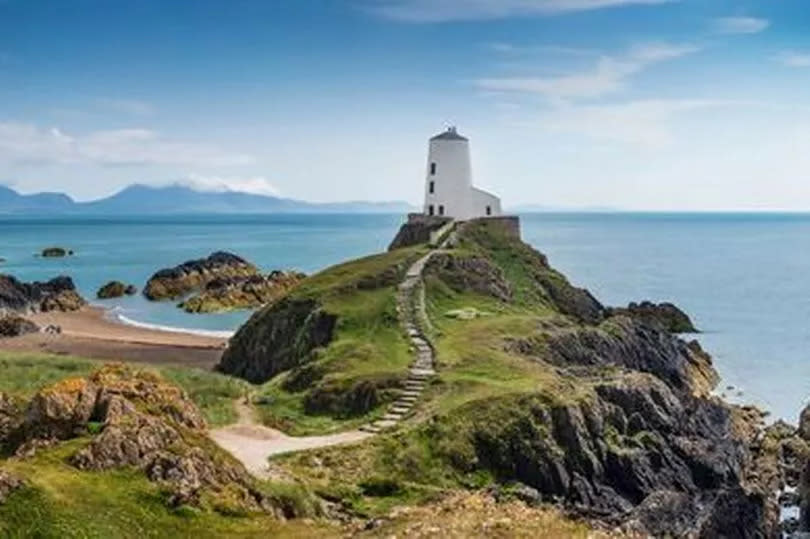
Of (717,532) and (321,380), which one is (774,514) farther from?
(321,380)

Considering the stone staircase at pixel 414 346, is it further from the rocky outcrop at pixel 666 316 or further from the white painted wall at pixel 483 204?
the rocky outcrop at pixel 666 316

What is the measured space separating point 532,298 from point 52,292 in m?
73.7

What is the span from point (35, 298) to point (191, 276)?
3007cm

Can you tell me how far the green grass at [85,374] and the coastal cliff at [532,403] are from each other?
2699 mm

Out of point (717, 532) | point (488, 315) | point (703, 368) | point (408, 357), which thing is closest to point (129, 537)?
A: point (717, 532)

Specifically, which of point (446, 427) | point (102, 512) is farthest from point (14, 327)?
point (102, 512)

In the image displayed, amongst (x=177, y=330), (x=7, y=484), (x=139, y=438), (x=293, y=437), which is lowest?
(x=177, y=330)

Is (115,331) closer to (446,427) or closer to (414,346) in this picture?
(414,346)

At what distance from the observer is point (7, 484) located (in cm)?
2353

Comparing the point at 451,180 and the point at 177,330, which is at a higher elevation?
the point at 451,180

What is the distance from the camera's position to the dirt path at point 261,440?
37003mm

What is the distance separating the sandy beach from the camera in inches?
3098

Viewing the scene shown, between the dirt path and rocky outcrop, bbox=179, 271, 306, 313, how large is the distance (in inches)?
3097

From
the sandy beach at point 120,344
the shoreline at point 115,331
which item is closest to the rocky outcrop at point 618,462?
the sandy beach at point 120,344
